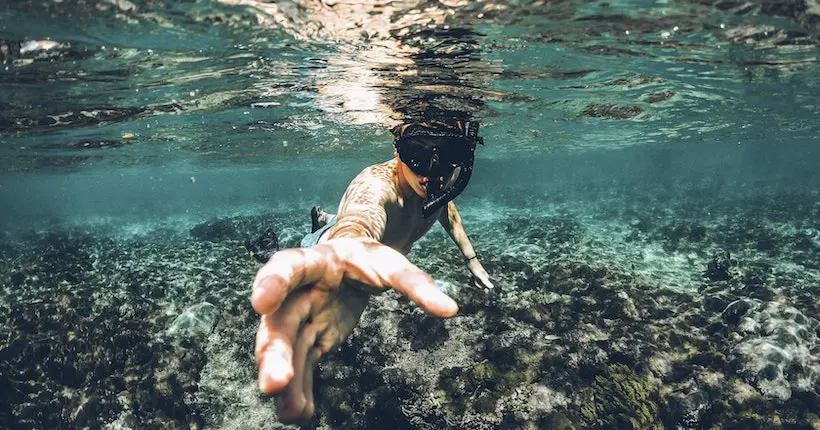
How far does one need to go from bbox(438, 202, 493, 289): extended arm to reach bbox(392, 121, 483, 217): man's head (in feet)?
5.30

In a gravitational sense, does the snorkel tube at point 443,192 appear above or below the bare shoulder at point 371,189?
below

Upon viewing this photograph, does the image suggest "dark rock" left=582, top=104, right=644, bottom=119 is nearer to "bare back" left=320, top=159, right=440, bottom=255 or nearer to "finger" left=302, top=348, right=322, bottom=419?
"bare back" left=320, top=159, right=440, bottom=255

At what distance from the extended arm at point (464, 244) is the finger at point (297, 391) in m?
4.02

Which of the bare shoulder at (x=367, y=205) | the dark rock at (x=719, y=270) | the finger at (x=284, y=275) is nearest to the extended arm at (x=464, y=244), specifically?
the bare shoulder at (x=367, y=205)

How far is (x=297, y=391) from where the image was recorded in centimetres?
170

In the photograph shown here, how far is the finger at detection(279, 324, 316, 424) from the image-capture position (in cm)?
167

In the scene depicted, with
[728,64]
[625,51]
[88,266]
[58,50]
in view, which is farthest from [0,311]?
[728,64]

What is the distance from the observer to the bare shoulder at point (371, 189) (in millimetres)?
3168

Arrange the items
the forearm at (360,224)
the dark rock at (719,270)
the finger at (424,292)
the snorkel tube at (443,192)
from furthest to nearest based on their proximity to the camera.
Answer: the dark rock at (719,270)
the snorkel tube at (443,192)
the forearm at (360,224)
the finger at (424,292)

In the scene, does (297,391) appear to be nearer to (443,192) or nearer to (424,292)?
(424,292)

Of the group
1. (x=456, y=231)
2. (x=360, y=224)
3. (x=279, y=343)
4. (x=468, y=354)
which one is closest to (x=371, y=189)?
(x=360, y=224)

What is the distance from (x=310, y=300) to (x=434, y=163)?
7.90 feet

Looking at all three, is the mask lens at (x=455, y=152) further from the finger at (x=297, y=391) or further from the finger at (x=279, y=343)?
the finger at (x=297, y=391)

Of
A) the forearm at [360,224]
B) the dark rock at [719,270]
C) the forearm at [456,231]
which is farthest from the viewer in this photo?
the dark rock at [719,270]
